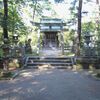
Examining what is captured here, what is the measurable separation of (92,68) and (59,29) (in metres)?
16.7

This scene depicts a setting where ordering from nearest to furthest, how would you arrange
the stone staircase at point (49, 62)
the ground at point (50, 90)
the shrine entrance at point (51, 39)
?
the ground at point (50, 90) < the stone staircase at point (49, 62) < the shrine entrance at point (51, 39)

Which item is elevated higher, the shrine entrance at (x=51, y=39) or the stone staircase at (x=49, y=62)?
the shrine entrance at (x=51, y=39)

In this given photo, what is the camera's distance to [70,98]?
27.7 feet

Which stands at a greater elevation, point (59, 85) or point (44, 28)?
point (44, 28)

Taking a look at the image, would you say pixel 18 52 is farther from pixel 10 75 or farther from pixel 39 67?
pixel 10 75

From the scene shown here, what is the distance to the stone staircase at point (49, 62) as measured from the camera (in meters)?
18.0

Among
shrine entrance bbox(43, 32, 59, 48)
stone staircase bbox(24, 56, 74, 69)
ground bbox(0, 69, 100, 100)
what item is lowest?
ground bbox(0, 69, 100, 100)

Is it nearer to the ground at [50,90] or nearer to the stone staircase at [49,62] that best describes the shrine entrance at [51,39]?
the stone staircase at [49,62]

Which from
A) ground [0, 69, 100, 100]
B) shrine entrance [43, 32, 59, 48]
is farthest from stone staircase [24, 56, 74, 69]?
shrine entrance [43, 32, 59, 48]

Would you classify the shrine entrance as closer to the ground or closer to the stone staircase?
the stone staircase

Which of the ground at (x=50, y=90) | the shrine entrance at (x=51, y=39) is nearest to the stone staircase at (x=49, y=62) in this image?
the ground at (x=50, y=90)

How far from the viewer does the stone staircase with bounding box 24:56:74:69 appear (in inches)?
709

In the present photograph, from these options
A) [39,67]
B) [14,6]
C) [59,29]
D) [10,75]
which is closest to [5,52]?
[10,75]

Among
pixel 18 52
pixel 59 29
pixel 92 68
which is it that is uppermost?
pixel 59 29
